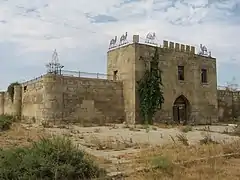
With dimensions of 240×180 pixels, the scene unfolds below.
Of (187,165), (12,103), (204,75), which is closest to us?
(187,165)

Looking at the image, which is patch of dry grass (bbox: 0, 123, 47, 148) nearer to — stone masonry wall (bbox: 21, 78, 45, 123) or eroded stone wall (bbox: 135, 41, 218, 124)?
stone masonry wall (bbox: 21, 78, 45, 123)

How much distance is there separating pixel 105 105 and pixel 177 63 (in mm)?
8150

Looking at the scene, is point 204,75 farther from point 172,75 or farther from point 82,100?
point 82,100

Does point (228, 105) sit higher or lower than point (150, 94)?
lower

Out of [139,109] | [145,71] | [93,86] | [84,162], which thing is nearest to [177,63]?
[145,71]

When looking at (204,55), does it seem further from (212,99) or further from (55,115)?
(55,115)

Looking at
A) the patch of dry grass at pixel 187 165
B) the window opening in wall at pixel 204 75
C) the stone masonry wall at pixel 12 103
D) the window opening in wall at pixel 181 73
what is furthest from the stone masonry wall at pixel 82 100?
the patch of dry grass at pixel 187 165

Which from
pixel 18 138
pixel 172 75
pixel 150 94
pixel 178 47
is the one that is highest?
pixel 178 47

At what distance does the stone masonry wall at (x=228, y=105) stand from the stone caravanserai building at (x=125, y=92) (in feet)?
9.01

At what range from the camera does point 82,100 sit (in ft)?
97.8

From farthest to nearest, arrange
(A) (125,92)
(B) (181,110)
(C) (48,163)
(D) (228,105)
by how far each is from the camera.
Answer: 1. (D) (228,105)
2. (B) (181,110)
3. (A) (125,92)
4. (C) (48,163)

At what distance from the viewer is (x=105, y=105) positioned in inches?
1222

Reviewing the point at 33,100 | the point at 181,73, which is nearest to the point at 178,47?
the point at 181,73

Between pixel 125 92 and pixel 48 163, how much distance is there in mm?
24271
